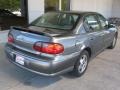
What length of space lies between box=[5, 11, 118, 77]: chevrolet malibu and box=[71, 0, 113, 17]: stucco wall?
6.84 metres

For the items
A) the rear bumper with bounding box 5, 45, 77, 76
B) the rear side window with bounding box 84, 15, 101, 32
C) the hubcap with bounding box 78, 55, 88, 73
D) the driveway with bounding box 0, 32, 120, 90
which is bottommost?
the driveway with bounding box 0, 32, 120, 90

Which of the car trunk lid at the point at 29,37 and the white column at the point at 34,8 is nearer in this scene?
the car trunk lid at the point at 29,37

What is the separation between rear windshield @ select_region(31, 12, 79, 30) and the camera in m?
4.41

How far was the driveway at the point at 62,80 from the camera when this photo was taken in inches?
154

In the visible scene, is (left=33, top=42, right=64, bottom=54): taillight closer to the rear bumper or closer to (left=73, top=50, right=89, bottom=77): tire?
the rear bumper

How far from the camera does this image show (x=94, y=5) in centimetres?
1404

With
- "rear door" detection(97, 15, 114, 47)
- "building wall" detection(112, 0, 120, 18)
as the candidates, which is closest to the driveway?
"rear door" detection(97, 15, 114, 47)

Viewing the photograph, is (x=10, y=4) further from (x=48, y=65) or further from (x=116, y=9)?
(x=116, y=9)

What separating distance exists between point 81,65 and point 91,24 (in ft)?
3.54

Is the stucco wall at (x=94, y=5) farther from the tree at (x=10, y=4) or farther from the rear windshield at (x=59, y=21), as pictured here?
the rear windshield at (x=59, y=21)

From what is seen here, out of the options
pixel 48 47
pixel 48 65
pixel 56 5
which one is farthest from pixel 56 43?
pixel 56 5

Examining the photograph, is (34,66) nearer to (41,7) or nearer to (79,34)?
(79,34)

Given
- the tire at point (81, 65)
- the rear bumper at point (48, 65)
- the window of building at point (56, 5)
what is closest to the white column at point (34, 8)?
the window of building at point (56, 5)

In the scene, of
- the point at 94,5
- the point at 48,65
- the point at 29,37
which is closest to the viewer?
the point at 48,65
